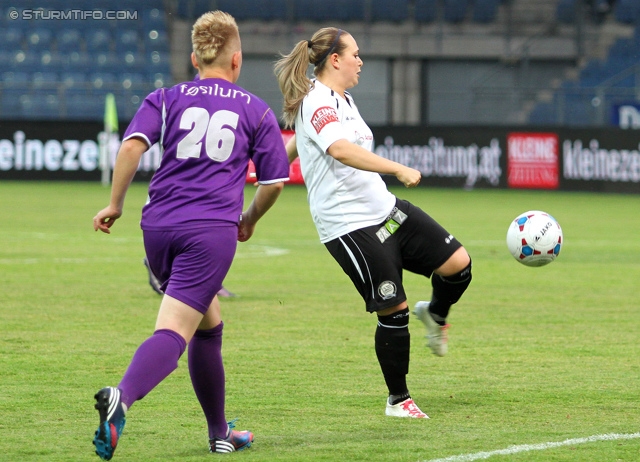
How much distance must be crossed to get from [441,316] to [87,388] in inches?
80.3

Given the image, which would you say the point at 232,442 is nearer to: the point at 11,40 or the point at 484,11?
the point at 11,40

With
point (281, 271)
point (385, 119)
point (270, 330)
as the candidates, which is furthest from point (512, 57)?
point (270, 330)

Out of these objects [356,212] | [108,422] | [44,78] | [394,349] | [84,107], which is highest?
[356,212]

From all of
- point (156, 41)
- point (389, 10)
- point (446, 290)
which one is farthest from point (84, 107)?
point (446, 290)

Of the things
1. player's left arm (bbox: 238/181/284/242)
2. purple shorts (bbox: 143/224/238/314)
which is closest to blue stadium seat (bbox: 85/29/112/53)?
player's left arm (bbox: 238/181/284/242)

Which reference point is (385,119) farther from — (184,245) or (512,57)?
(184,245)

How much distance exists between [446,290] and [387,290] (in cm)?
66

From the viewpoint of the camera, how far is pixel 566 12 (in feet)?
115

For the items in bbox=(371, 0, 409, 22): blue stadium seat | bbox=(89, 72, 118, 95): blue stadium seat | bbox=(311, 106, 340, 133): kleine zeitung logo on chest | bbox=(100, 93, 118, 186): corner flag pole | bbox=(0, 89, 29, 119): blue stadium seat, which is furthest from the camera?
bbox=(371, 0, 409, 22): blue stadium seat

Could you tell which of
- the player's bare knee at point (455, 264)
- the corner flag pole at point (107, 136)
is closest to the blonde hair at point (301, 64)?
the player's bare knee at point (455, 264)

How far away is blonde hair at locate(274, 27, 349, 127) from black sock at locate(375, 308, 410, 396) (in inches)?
45.5

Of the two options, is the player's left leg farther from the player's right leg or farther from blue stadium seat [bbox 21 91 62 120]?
blue stadium seat [bbox 21 91 62 120]

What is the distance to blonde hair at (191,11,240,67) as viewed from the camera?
4.59 m

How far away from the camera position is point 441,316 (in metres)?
6.21
